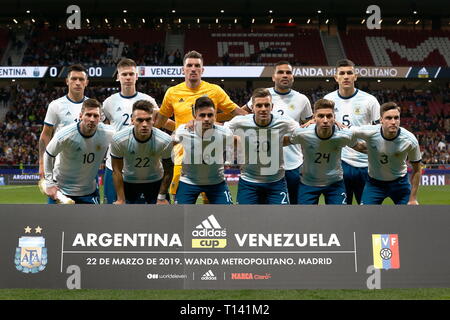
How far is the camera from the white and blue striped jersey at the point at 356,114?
22.3 ft

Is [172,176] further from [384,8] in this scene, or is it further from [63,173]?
[384,8]

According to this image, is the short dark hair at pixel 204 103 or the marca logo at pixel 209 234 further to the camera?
the short dark hair at pixel 204 103

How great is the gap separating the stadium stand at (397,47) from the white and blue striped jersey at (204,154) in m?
30.1

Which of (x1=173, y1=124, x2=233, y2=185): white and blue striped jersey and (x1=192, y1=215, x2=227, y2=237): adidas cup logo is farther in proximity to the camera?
(x1=173, y1=124, x2=233, y2=185): white and blue striped jersey

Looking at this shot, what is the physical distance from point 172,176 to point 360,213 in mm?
2439

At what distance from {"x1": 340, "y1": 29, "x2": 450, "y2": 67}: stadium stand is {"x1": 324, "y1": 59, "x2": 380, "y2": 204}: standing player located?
28549mm

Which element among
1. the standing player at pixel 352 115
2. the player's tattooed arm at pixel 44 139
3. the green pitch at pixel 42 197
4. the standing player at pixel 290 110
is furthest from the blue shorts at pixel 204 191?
the green pitch at pixel 42 197

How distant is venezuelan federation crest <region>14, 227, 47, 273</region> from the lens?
485 centimetres

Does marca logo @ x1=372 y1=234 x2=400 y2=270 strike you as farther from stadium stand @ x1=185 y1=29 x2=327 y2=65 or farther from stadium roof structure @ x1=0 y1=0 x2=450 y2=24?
stadium roof structure @ x1=0 y1=0 x2=450 y2=24

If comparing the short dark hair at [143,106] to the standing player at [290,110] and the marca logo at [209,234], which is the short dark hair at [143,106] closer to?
the marca logo at [209,234]

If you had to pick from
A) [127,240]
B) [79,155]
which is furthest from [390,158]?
A: [79,155]

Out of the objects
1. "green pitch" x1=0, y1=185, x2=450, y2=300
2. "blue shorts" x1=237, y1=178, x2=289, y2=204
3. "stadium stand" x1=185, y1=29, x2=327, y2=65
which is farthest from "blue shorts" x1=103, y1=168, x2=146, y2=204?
"stadium stand" x1=185, y1=29, x2=327, y2=65

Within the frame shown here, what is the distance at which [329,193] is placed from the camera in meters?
6.19

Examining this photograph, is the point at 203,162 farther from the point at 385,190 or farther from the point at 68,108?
the point at 385,190
